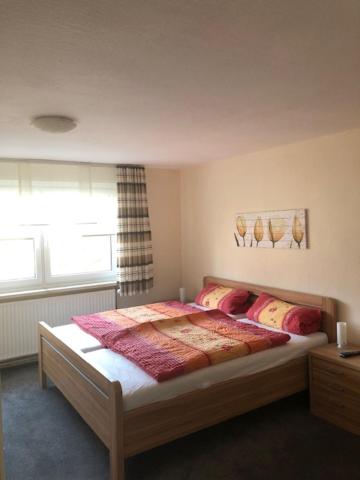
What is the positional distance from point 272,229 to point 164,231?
5.46 ft

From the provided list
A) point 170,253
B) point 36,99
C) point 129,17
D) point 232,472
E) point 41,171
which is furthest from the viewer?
point 170,253

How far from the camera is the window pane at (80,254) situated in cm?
436

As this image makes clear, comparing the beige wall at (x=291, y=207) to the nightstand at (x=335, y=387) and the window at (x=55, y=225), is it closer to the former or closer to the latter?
the nightstand at (x=335, y=387)

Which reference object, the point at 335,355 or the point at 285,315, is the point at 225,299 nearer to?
the point at 285,315

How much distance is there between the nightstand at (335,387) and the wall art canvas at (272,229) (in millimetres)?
1039

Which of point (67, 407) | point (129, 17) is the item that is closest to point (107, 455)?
point (67, 407)

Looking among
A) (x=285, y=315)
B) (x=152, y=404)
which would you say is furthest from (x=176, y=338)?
(x=285, y=315)

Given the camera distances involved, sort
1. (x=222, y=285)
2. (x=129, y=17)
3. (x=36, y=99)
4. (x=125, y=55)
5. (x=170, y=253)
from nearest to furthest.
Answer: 1. (x=129, y=17)
2. (x=125, y=55)
3. (x=36, y=99)
4. (x=222, y=285)
5. (x=170, y=253)

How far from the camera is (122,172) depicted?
4.52m

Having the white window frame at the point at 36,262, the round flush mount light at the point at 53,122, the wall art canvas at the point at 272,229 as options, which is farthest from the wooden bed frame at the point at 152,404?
the round flush mount light at the point at 53,122

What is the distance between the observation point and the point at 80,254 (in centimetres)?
451

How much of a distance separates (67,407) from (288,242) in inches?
97.2

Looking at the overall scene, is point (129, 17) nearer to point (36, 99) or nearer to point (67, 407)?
point (36, 99)

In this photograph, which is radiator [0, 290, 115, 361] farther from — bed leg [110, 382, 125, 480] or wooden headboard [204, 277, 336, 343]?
bed leg [110, 382, 125, 480]
